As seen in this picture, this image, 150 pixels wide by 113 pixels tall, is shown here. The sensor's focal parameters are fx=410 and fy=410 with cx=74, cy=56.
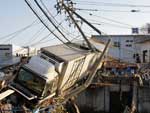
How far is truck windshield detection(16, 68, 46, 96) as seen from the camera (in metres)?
17.2

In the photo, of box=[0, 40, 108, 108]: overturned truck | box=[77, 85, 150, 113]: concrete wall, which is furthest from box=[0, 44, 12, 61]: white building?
box=[0, 40, 108, 108]: overturned truck

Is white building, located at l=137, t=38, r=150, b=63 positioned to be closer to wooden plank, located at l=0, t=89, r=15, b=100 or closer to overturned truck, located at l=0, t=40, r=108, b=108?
overturned truck, located at l=0, t=40, r=108, b=108

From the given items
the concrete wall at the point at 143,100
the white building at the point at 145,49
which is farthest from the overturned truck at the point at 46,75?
the white building at the point at 145,49

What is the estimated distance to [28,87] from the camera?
17438mm

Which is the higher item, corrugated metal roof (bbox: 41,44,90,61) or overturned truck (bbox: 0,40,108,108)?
corrugated metal roof (bbox: 41,44,90,61)

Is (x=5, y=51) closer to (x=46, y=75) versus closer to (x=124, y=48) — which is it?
(x=124, y=48)

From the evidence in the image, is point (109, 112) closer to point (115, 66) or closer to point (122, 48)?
point (115, 66)

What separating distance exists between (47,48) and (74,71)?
178cm

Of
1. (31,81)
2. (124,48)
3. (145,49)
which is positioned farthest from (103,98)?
(124,48)

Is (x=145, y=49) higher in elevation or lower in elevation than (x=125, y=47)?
lower

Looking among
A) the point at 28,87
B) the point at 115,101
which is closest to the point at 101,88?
the point at 115,101

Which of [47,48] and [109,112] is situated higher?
[47,48]

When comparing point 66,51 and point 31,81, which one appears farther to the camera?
point 66,51

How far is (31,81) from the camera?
17438 mm
